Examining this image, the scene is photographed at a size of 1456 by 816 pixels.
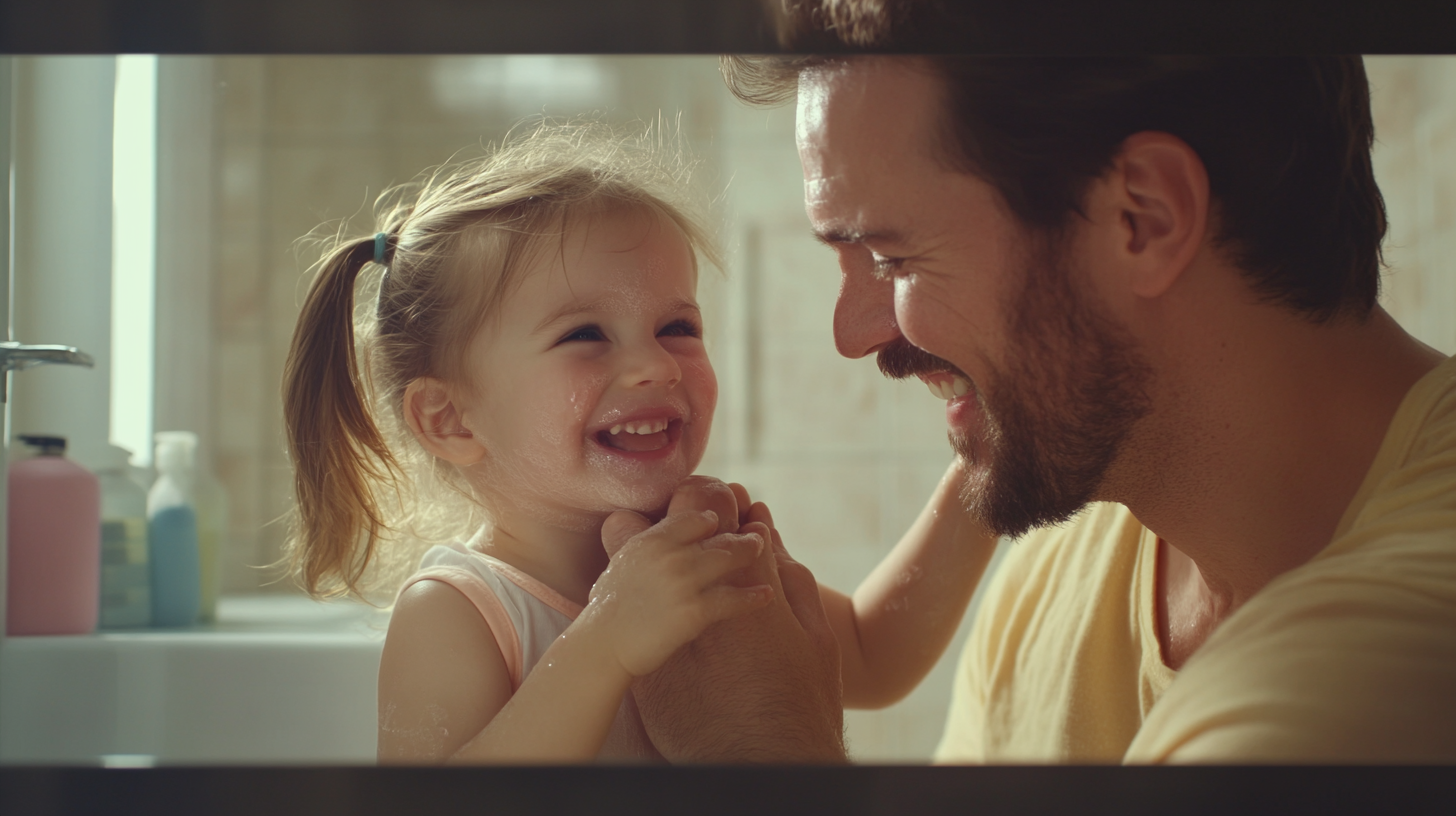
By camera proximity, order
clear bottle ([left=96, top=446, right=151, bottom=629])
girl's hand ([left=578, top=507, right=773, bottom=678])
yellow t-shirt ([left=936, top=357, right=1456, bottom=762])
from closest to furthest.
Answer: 1. yellow t-shirt ([left=936, top=357, right=1456, bottom=762])
2. girl's hand ([left=578, top=507, right=773, bottom=678])
3. clear bottle ([left=96, top=446, right=151, bottom=629])

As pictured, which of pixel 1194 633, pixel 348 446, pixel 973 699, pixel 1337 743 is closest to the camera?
pixel 1337 743

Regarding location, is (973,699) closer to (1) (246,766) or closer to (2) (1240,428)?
(2) (1240,428)

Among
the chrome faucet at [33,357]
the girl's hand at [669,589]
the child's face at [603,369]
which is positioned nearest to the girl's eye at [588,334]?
the child's face at [603,369]

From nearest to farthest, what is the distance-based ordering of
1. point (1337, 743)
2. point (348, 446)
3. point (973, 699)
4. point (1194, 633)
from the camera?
1. point (1337, 743)
2. point (348, 446)
3. point (1194, 633)
4. point (973, 699)

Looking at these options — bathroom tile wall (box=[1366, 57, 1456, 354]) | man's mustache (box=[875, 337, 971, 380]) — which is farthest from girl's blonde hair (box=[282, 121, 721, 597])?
bathroom tile wall (box=[1366, 57, 1456, 354])

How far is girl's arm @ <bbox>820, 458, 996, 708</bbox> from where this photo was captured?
573 mm

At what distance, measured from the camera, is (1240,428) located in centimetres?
51

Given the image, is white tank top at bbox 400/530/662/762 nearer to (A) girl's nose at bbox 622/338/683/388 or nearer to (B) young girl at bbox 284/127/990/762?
(B) young girl at bbox 284/127/990/762

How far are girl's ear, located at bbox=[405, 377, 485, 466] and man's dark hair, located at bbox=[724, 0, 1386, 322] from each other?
0.24m

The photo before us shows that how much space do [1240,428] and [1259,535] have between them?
6 centimetres

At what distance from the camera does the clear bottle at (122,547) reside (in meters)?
0.64

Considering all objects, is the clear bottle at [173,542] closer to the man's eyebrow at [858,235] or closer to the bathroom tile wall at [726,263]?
the bathroom tile wall at [726,263]

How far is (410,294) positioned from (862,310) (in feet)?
0.82

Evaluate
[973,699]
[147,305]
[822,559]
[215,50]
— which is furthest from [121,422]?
[973,699]
